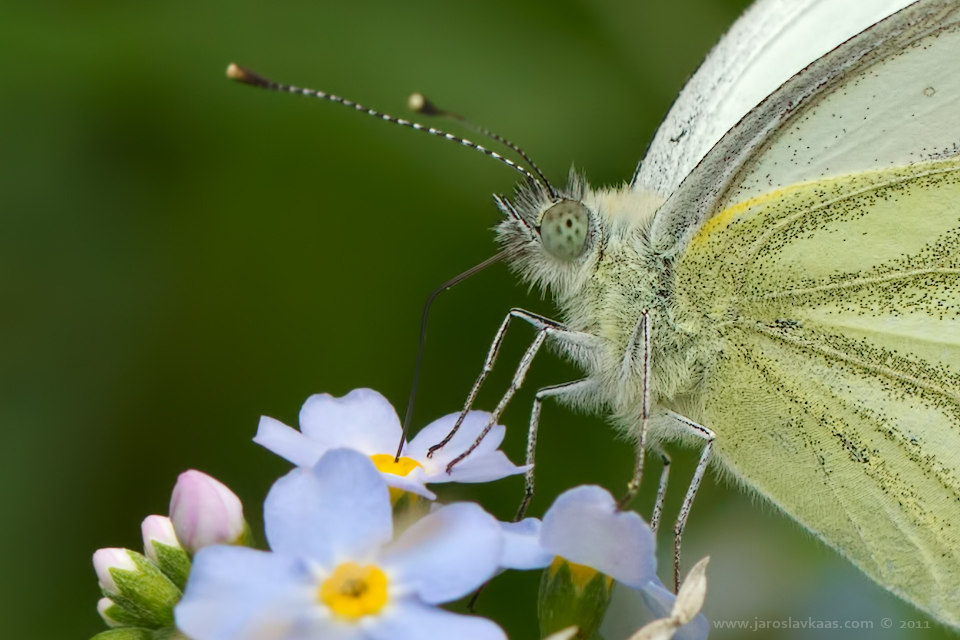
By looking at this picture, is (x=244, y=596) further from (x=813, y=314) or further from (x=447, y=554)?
(x=813, y=314)

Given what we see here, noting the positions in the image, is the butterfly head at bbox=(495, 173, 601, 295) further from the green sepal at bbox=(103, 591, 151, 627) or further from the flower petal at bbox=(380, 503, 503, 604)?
the green sepal at bbox=(103, 591, 151, 627)

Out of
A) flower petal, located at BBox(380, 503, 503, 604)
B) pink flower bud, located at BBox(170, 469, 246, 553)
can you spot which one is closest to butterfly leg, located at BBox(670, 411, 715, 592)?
flower petal, located at BBox(380, 503, 503, 604)

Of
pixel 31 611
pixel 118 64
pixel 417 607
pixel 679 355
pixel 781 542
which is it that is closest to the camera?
pixel 417 607

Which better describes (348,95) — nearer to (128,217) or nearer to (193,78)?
(193,78)

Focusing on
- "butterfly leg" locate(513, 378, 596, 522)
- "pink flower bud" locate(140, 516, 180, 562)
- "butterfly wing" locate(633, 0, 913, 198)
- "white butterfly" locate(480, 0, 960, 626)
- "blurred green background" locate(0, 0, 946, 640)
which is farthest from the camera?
"blurred green background" locate(0, 0, 946, 640)

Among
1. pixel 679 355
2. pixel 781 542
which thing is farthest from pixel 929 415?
pixel 781 542

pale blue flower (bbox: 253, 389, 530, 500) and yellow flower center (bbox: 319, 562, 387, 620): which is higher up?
pale blue flower (bbox: 253, 389, 530, 500)
